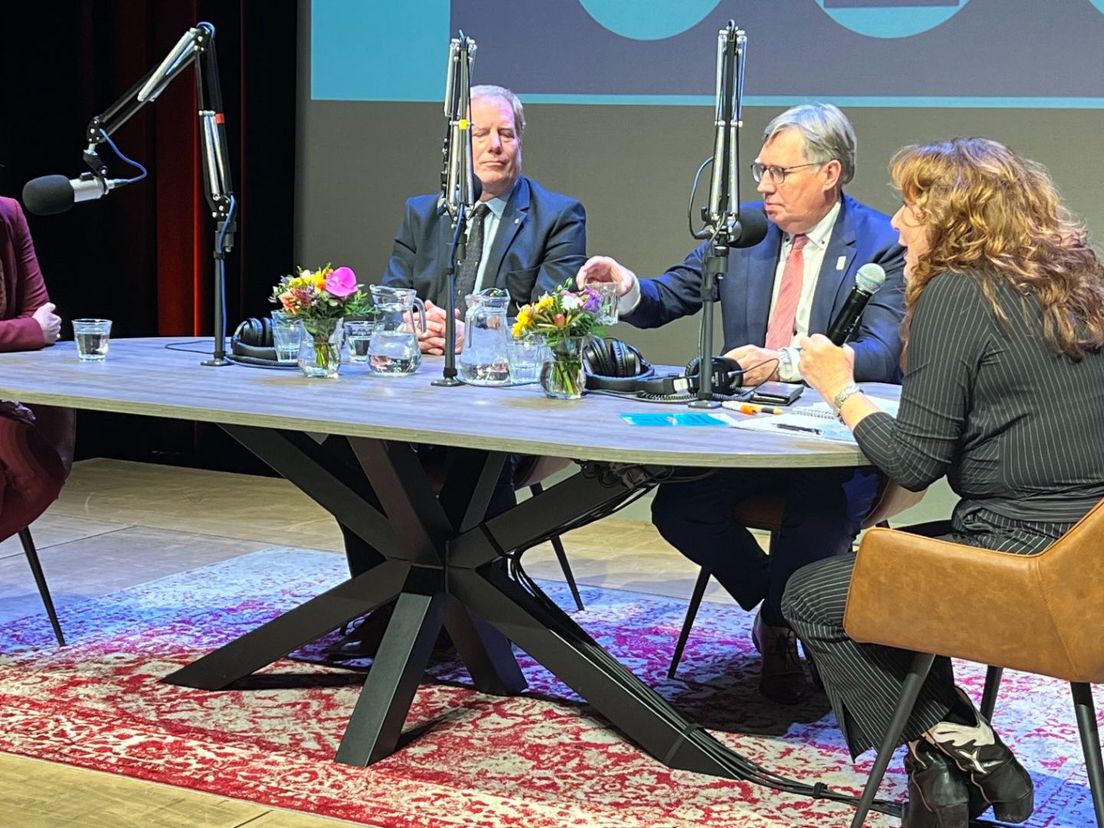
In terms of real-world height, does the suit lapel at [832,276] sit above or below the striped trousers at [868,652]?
above

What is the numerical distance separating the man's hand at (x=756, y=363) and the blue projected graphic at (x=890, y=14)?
245 centimetres

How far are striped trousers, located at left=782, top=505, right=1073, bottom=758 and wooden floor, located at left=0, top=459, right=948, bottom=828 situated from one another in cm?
96

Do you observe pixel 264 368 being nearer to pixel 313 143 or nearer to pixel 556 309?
pixel 556 309

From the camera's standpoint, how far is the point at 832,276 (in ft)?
12.8

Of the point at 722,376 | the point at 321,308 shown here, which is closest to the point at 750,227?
the point at 722,376

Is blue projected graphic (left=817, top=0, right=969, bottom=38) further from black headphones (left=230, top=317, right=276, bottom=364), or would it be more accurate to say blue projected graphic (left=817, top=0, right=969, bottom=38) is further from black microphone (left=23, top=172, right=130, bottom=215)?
black microphone (left=23, top=172, right=130, bottom=215)

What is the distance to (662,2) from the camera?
5852mm

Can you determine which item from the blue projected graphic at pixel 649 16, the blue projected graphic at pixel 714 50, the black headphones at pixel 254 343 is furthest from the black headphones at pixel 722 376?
the blue projected graphic at pixel 649 16

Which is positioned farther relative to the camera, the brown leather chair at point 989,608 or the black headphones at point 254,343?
the black headphones at point 254,343

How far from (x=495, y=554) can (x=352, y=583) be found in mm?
352

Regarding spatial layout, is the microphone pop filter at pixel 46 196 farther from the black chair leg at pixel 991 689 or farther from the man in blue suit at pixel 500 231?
the black chair leg at pixel 991 689

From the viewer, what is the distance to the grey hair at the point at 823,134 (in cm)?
388

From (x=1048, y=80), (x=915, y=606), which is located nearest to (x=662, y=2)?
(x=1048, y=80)

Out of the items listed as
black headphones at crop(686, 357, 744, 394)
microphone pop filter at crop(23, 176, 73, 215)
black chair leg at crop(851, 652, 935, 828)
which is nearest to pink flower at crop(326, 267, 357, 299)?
microphone pop filter at crop(23, 176, 73, 215)
